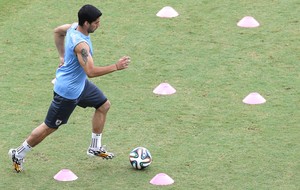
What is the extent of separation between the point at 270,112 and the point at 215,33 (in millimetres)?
2806

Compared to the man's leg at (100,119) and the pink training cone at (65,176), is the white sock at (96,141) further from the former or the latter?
the pink training cone at (65,176)

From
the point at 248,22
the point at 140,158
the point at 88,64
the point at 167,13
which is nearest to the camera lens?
the point at 88,64

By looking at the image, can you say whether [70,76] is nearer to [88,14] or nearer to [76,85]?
[76,85]

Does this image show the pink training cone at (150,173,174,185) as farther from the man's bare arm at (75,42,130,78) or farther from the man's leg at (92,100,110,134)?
the man's bare arm at (75,42,130,78)

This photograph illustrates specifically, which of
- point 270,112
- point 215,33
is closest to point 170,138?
point 270,112

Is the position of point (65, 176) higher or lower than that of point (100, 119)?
lower

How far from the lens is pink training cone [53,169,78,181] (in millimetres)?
10133

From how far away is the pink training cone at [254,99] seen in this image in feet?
39.5

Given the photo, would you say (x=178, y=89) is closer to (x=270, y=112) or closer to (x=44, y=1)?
(x=270, y=112)

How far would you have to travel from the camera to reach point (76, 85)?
1021cm

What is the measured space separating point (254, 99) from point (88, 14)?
10.2 feet

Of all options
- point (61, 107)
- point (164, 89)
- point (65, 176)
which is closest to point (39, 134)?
point (61, 107)

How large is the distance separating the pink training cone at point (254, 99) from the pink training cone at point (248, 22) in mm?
2553

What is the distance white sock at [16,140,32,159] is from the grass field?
0.21 m
